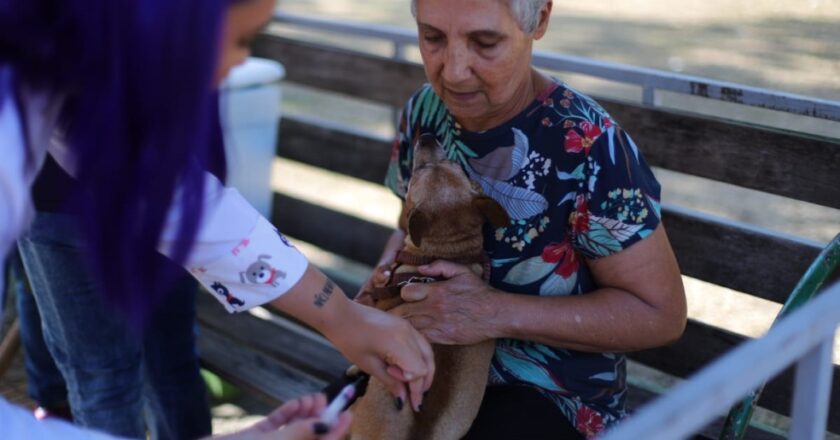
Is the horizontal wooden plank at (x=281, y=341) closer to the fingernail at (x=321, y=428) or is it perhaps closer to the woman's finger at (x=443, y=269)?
the woman's finger at (x=443, y=269)

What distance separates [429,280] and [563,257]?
1.05 ft

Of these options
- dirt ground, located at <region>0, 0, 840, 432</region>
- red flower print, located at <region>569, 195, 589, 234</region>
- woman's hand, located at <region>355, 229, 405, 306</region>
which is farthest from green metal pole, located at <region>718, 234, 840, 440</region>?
dirt ground, located at <region>0, 0, 840, 432</region>

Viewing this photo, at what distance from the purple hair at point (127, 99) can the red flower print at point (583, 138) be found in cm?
116

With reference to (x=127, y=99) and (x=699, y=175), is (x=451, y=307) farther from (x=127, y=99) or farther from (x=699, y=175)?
(x=127, y=99)

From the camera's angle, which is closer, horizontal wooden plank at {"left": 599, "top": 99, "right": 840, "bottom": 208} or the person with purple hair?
the person with purple hair

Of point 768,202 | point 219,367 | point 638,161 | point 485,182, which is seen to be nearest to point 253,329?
point 219,367

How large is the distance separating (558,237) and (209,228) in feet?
3.01

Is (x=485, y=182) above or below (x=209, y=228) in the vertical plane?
below

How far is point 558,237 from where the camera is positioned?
7.61ft

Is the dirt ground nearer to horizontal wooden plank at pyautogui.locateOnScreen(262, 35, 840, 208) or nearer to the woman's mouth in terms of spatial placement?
horizontal wooden plank at pyautogui.locateOnScreen(262, 35, 840, 208)

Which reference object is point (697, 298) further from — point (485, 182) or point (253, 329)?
point (485, 182)

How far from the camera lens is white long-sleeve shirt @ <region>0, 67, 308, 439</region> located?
121 centimetres

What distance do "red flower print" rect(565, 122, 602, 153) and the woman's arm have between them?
0.24 metres

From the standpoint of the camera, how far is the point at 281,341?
11.5 ft
